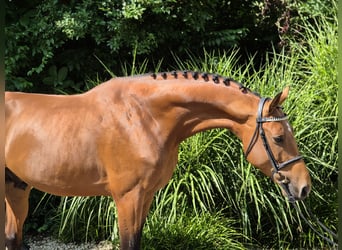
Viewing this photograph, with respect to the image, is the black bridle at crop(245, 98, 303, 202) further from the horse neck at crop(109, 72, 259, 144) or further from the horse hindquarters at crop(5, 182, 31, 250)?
the horse hindquarters at crop(5, 182, 31, 250)

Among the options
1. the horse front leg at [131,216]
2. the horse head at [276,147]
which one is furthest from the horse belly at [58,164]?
the horse head at [276,147]

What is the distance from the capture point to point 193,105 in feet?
7.30

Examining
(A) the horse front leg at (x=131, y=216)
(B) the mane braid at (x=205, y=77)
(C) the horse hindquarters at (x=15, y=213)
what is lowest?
(C) the horse hindquarters at (x=15, y=213)

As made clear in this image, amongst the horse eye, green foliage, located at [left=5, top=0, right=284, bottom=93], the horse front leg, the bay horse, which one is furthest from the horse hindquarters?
green foliage, located at [left=5, top=0, right=284, bottom=93]

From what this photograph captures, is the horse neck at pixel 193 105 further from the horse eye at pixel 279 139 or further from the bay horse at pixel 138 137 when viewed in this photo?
the horse eye at pixel 279 139

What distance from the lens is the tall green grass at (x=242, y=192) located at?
3676mm

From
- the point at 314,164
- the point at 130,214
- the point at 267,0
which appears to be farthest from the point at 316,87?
the point at 130,214

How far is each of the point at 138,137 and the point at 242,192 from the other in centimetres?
195

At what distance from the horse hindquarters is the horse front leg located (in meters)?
0.73

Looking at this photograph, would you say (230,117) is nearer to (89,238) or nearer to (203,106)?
(203,106)

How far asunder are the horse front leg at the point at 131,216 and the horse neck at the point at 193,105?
314 millimetres

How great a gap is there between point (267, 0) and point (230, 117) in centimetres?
345

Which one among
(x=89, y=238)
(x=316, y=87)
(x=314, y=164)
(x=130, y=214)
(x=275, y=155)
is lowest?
(x=89, y=238)

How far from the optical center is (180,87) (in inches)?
88.0
